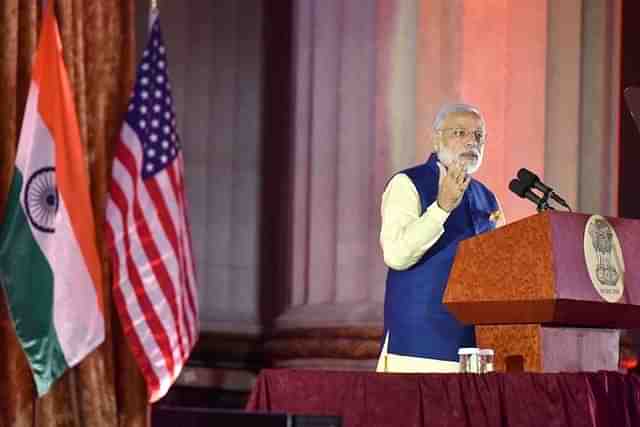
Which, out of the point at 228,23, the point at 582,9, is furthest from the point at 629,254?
the point at 228,23

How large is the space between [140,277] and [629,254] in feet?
13.4

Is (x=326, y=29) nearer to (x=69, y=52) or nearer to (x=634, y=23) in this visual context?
(x=69, y=52)

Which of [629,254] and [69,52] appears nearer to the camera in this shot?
[629,254]

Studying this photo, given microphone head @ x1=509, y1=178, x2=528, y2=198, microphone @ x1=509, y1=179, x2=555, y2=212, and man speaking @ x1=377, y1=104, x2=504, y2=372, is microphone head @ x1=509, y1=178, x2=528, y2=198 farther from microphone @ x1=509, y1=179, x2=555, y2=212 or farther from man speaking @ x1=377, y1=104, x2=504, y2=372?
man speaking @ x1=377, y1=104, x2=504, y2=372

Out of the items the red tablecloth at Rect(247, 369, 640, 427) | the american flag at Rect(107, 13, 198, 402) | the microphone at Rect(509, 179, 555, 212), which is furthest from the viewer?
the american flag at Rect(107, 13, 198, 402)

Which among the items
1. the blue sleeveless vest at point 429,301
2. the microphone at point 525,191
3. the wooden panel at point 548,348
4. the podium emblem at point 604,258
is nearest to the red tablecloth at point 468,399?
the wooden panel at point 548,348

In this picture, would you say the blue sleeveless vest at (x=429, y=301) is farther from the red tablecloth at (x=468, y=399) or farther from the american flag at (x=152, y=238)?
the american flag at (x=152, y=238)

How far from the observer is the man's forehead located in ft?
17.6

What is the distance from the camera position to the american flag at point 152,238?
824 centimetres

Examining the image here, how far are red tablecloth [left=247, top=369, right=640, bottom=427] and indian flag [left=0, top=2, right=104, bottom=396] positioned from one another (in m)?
3.76

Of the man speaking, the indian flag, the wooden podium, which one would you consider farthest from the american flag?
the wooden podium

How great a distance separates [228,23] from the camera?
32.3ft

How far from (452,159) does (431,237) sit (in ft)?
1.51

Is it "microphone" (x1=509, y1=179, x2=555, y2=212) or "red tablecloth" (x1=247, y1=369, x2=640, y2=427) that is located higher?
"microphone" (x1=509, y1=179, x2=555, y2=212)
